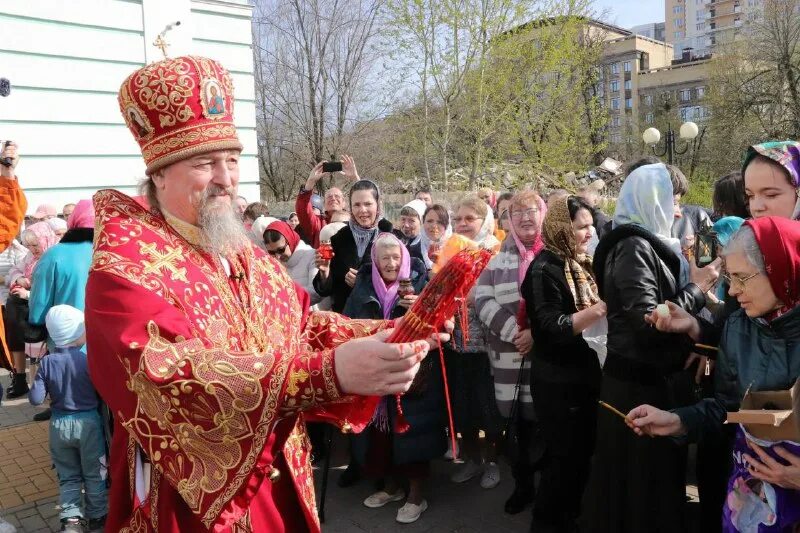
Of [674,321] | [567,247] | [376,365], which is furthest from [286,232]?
[376,365]

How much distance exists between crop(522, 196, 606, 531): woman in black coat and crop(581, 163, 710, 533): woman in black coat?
0.53 m

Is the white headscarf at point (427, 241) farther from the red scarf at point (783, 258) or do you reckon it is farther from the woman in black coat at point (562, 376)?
the red scarf at point (783, 258)

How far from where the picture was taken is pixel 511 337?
4.32 metres

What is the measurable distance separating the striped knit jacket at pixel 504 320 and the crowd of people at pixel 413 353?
0.05ft

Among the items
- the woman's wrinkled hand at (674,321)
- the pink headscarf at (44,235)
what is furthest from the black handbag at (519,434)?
the pink headscarf at (44,235)

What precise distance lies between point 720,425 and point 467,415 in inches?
94.8

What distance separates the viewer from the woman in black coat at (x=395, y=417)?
442 cm

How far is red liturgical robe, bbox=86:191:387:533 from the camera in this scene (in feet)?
5.18

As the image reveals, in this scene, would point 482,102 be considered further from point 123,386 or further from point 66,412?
point 123,386

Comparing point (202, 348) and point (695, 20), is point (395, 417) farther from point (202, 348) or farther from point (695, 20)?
point (695, 20)

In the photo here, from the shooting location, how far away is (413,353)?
60.7 inches

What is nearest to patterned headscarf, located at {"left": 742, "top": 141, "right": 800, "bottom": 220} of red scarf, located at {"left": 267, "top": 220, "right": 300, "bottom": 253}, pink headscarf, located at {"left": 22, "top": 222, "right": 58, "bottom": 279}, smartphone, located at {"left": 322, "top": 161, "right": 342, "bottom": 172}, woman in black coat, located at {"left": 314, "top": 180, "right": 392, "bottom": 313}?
woman in black coat, located at {"left": 314, "top": 180, "right": 392, "bottom": 313}

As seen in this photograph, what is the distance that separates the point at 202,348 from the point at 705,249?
108 inches

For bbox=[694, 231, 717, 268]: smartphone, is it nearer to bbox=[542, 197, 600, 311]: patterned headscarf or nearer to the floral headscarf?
the floral headscarf
